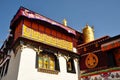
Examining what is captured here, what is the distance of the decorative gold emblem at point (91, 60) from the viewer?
530 inches

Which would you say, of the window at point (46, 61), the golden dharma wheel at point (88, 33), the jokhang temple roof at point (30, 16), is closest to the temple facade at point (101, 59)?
the golden dharma wheel at point (88, 33)

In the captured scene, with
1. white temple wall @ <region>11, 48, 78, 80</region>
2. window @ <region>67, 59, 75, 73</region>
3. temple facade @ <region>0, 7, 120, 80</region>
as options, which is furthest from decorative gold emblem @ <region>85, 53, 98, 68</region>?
white temple wall @ <region>11, 48, 78, 80</region>

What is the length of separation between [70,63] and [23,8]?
6.66m

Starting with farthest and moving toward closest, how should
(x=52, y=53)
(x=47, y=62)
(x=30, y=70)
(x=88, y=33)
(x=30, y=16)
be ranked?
1. (x=88, y=33)
2. (x=52, y=53)
3. (x=30, y=16)
4. (x=47, y=62)
5. (x=30, y=70)

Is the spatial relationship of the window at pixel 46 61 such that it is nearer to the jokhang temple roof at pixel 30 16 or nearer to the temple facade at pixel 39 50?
the temple facade at pixel 39 50

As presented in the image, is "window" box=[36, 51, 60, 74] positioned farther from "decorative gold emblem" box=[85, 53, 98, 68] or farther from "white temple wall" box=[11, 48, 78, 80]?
"decorative gold emblem" box=[85, 53, 98, 68]

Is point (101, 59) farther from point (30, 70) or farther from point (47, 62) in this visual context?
point (30, 70)

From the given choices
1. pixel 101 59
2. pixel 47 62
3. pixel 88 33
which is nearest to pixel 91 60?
pixel 101 59

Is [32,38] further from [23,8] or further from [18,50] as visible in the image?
[23,8]

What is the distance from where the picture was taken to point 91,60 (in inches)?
544

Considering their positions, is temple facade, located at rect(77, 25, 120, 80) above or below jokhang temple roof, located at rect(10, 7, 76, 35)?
below

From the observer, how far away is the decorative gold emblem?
13.5 meters

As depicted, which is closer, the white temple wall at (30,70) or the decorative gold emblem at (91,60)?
the white temple wall at (30,70)

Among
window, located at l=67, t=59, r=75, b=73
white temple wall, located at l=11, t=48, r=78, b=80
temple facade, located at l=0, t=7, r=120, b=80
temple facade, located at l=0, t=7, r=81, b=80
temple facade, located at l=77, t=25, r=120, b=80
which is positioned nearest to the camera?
white temple wall, located at l=11, t=48, r=78, b=80
